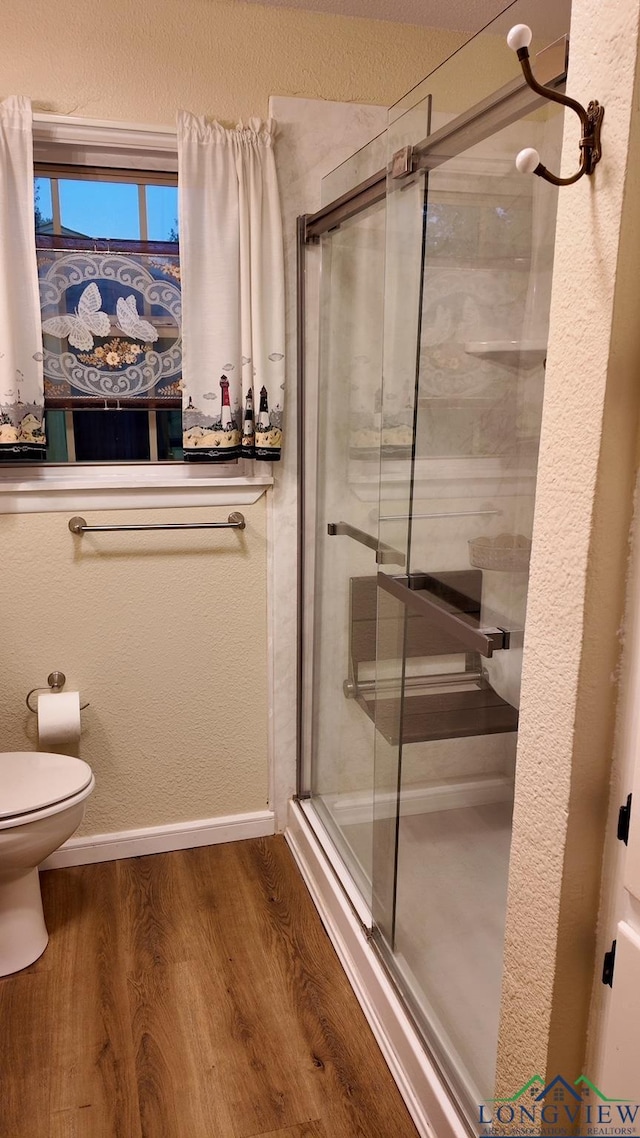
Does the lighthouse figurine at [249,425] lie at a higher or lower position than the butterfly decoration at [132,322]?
lower

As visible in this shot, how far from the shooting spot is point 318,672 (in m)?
2.50

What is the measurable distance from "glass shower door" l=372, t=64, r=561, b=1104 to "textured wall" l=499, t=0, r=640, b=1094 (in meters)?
0.26

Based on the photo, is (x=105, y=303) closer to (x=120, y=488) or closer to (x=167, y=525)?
(x=120, y=488)

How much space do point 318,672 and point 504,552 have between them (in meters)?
1.16

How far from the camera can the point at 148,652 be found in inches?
95.8

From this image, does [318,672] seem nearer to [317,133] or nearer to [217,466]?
[217,466]

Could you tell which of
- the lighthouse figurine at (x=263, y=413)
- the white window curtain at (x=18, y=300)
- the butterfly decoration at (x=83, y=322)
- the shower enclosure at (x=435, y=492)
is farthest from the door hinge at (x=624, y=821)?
the butterfly decoration at (x=83, y=322)

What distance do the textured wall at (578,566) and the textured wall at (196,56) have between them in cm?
149

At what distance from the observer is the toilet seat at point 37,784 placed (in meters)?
1.94

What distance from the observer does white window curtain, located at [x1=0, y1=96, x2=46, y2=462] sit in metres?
2.01

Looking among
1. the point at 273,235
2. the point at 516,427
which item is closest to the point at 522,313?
the point at 516,427

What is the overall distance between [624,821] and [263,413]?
157cm

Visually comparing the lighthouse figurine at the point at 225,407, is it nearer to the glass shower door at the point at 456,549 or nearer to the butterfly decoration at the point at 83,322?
the butterfly decoration at the point at 83,322

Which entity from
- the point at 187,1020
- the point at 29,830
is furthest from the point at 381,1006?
the point at 29,830
